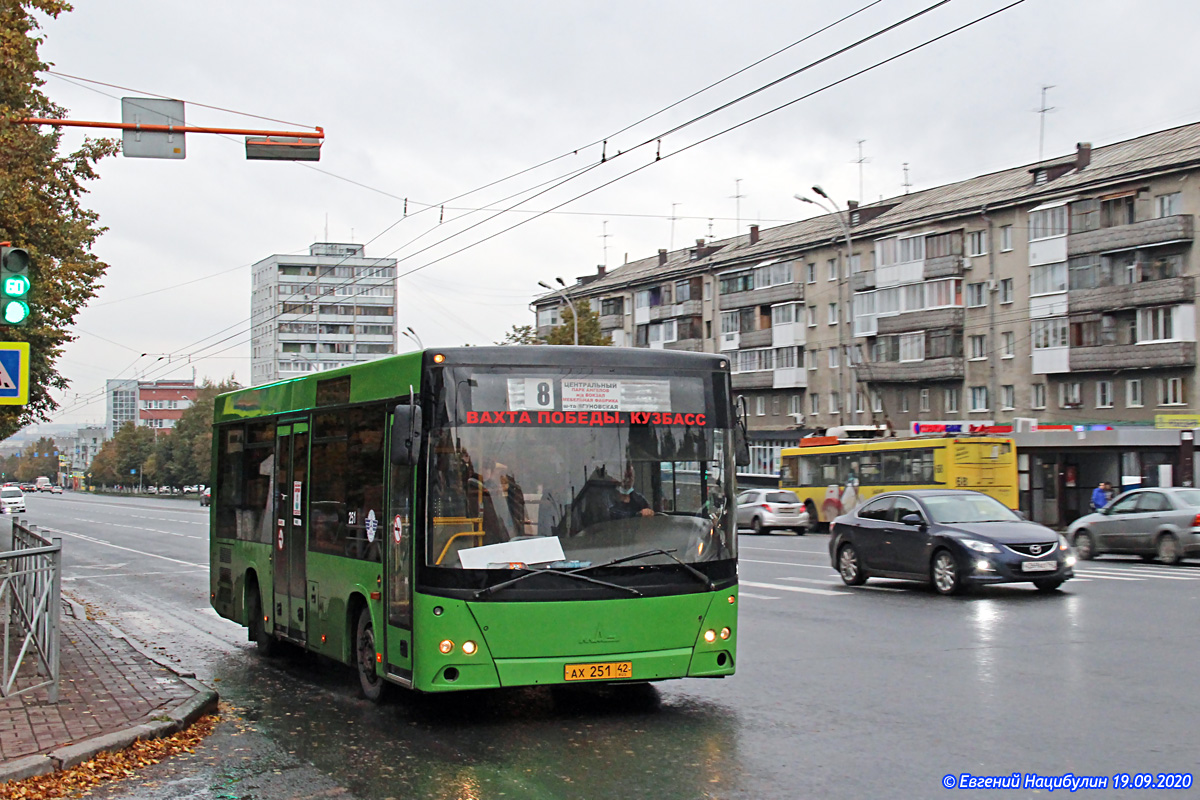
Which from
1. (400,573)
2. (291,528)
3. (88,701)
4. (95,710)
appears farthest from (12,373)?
(400,573)

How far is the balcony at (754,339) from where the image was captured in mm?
73312

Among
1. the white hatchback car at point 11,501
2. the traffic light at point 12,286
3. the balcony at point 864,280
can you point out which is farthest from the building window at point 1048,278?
the white hatchback car at point 11,501

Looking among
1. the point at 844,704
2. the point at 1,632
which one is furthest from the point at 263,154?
the point at 844,704

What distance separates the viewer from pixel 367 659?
31.5 ft

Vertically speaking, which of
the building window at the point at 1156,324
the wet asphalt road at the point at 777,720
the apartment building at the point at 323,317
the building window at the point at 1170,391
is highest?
the apartment building at the point at 323,317

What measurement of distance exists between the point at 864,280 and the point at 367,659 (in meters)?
58.8

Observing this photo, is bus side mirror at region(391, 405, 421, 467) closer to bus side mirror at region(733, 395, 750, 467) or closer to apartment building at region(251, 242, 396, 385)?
bus side mirror at region(733, 395, 750, 467)

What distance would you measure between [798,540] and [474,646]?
2841cm

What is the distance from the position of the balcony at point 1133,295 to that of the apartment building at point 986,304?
2.7 inches

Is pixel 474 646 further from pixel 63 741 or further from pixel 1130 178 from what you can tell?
pixel 1130 178

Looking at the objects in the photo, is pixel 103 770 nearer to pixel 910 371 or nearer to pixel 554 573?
pixel 554 573

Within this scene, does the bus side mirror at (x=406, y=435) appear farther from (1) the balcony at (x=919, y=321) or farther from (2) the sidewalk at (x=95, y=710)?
(1) the balcony at (x=919, y=321)

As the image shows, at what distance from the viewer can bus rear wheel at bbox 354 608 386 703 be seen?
9445 millimetres

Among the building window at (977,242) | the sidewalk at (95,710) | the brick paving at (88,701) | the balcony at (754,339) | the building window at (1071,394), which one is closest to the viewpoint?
the sidewalk at (95,710)
